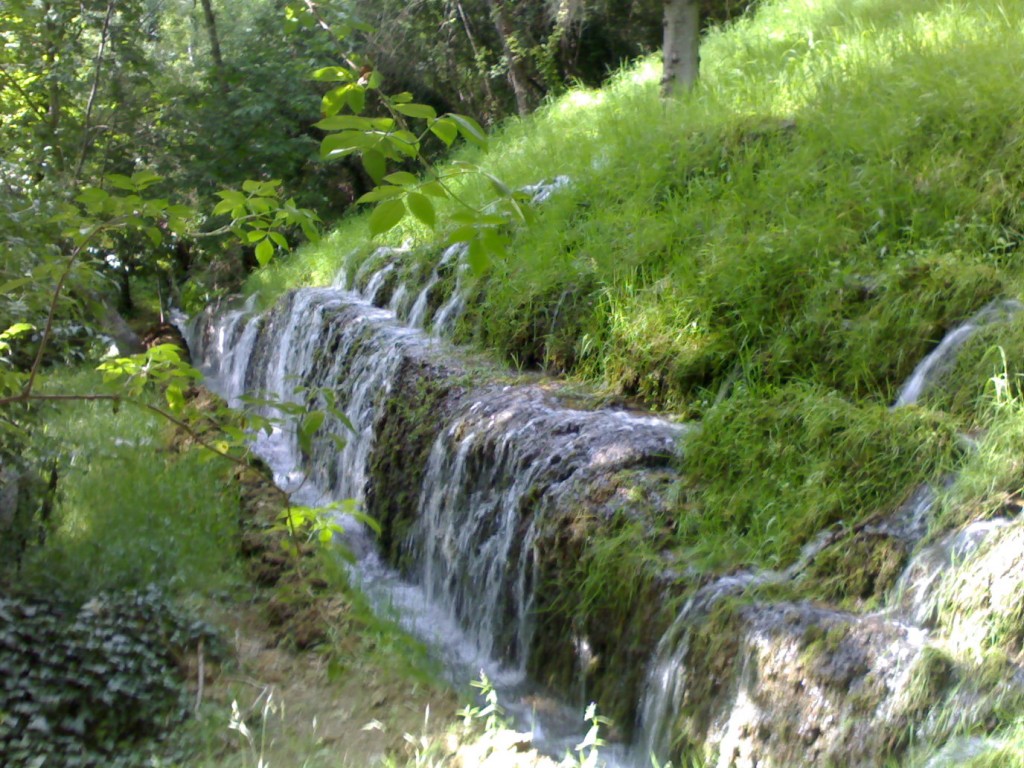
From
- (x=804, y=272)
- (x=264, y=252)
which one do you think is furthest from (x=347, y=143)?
(x=804, y=272)

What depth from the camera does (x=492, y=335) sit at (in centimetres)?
787

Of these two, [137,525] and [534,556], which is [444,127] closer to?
[534,556]

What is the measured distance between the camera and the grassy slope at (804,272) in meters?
4.35

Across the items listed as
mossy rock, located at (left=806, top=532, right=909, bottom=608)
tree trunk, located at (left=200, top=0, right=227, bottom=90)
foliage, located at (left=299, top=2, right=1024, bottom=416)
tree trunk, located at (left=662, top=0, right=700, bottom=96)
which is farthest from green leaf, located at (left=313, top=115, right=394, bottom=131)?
tree trunk, located at (left=200, top=0, right=227, bottom=90)

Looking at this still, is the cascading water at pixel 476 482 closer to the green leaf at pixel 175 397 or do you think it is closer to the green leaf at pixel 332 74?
the green leaf at pixel 175 397

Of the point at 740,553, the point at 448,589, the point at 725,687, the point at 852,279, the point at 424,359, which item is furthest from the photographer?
the point at 424,359

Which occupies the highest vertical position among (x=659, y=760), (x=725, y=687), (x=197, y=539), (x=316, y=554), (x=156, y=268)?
(x=156, y=268)

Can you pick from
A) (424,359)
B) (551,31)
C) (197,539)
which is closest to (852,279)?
(424,359)

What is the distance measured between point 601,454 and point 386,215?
3.22m

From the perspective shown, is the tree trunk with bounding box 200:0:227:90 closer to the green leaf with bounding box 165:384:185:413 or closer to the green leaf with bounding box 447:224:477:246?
the green leaf with bounding box 165:384:185:413

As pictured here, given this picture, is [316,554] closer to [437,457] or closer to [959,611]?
[437,457]

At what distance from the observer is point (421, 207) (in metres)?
2.21

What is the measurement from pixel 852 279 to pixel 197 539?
4.53m

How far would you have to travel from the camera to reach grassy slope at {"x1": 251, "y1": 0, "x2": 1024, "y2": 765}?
4.35m
